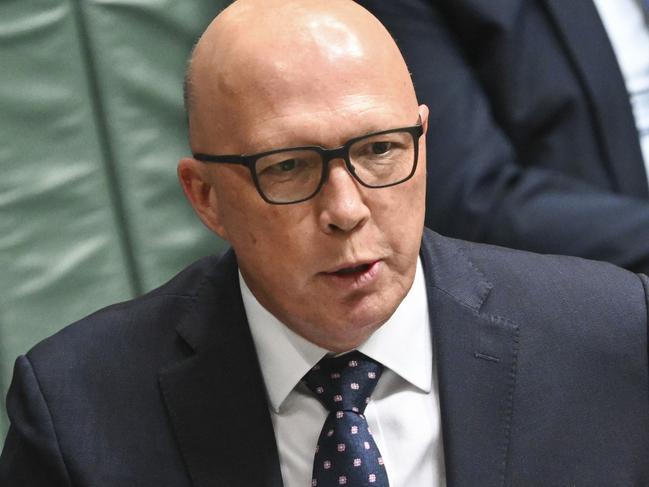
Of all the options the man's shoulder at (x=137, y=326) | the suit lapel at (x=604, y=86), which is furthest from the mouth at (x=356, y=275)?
the suit lapel at (x=604, y=86)

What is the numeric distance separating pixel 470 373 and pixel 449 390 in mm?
31

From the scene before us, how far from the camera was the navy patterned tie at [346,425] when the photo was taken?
1.26 m

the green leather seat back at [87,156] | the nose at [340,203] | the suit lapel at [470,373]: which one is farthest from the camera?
the green leather seat back at [87,156]

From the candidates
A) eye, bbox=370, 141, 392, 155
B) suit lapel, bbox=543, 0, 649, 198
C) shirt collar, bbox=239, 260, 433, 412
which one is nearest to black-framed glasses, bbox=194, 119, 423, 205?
eye, bbox=370, 141, 392, 155

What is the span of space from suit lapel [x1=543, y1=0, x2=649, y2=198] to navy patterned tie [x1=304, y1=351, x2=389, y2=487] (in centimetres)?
51

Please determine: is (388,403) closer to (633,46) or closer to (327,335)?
(327,335)

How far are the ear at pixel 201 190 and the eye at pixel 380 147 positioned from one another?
0.61 ft

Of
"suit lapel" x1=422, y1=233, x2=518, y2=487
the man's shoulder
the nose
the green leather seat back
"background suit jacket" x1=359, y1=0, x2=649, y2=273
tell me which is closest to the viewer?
the nose

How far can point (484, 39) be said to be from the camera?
1658mm

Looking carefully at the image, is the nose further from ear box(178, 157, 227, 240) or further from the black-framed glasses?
ear box(178, 157, 227, 240)

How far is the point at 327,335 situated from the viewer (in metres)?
1.26

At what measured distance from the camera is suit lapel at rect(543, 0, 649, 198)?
162 cm

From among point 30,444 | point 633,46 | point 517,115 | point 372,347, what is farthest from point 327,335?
point 633,46

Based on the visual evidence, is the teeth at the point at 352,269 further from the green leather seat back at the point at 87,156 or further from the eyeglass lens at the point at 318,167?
the green leather seat back at the point at 87,156
